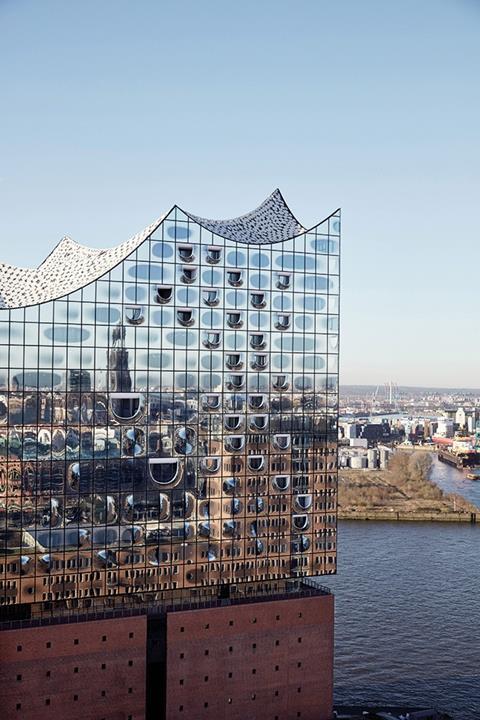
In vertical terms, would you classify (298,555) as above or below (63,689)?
above

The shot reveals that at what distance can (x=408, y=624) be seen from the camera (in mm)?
25016

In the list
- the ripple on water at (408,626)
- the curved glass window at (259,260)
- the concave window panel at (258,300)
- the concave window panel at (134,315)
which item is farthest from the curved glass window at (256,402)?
the ripple on water at (408,626)

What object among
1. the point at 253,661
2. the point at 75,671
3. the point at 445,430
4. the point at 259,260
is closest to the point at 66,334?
the point at 259,260

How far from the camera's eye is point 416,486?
177 ft

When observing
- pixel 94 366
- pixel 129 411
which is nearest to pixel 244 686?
pixel 129 411

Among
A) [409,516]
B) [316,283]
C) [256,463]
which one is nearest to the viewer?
[256,463]

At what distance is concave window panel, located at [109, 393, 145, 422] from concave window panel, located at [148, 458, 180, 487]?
985 millimetres

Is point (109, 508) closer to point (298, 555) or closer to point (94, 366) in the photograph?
point (94, 366)

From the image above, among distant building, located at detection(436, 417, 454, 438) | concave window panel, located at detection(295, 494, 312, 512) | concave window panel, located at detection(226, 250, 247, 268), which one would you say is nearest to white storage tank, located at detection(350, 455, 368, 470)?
distant building, located at detection(436, 417, 454, 438)

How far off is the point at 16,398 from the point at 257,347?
530 centimetres

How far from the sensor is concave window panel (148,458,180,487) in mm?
18188

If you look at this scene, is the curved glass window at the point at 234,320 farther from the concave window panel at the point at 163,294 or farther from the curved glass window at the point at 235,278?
the concave window panel at the point at 163,294

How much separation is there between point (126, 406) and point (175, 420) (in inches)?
43.9

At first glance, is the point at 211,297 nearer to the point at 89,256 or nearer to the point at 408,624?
the point at 89,256
